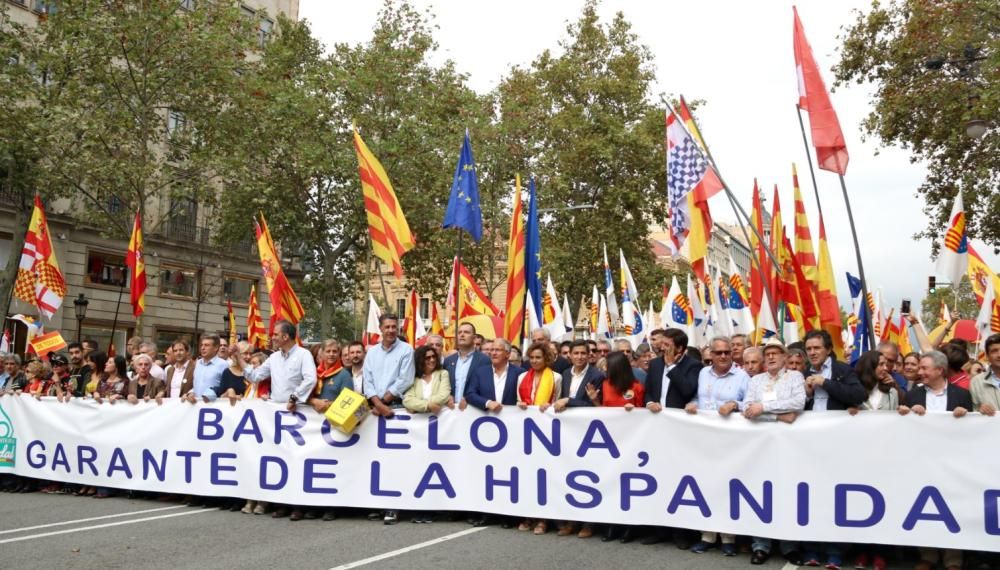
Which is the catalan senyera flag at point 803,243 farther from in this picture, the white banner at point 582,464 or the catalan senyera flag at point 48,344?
the catalan senyera flag at point 48,344

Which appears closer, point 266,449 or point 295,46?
point 266,449

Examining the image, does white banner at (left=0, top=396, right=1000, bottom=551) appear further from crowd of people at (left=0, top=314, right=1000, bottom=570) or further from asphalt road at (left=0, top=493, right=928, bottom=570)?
asphalt road at (left=0, top=493, right=928, bottom=570)

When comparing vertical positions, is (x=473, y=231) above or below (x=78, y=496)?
above

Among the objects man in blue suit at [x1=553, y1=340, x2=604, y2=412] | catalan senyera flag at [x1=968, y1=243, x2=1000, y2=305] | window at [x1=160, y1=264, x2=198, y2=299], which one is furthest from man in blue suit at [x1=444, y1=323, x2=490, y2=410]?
window at [x1=160, y1=264, x2=198, y2=299]

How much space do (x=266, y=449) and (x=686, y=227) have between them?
6004 mm

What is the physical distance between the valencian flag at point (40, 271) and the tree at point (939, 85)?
18.0m

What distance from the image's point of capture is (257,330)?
67.8 ft

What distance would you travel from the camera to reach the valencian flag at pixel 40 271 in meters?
→ 15.6

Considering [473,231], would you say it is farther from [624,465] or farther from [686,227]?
[624,465]

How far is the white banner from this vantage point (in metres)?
6.73

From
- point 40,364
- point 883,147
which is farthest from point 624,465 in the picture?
point 883,147

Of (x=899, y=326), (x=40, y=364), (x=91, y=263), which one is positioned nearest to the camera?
(x=40, y=364)

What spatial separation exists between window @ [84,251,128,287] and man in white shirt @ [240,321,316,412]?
25916 millimetres

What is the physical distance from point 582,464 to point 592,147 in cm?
3018
